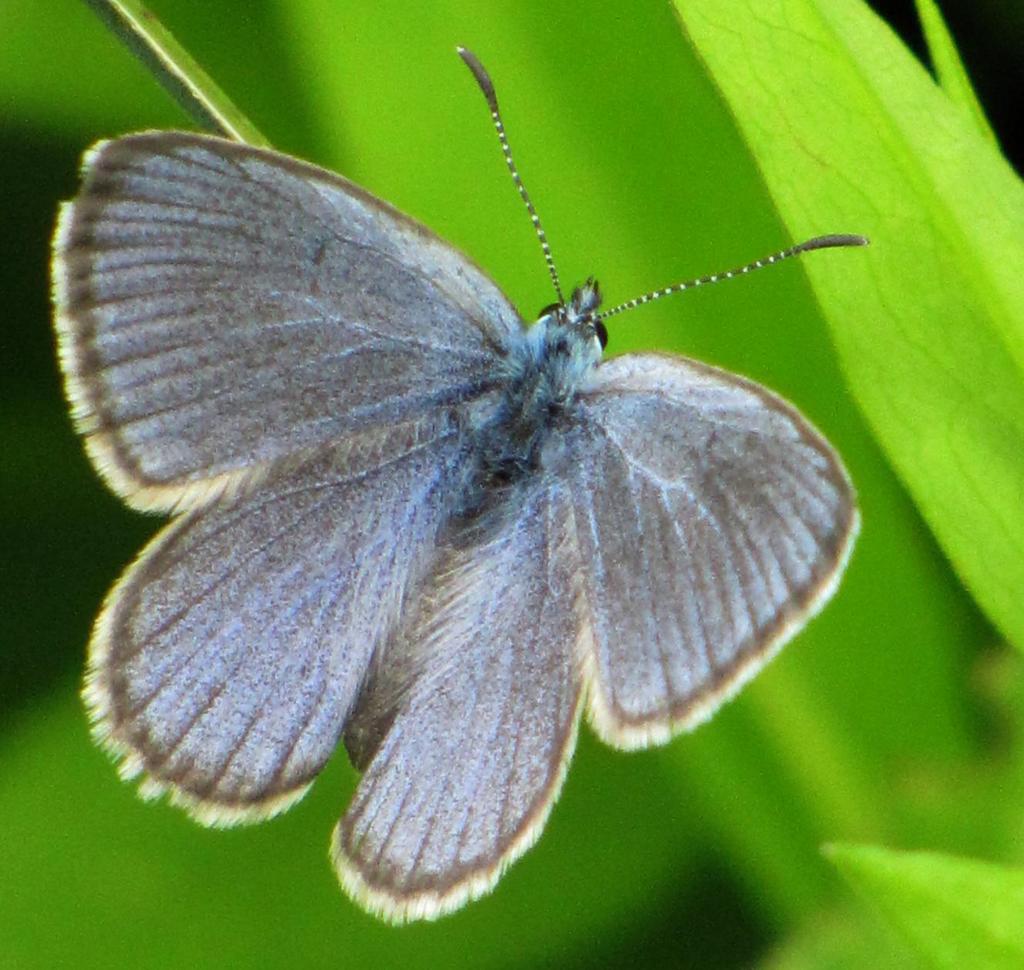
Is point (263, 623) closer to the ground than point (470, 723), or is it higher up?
higher up

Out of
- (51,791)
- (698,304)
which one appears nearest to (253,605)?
(51,791)

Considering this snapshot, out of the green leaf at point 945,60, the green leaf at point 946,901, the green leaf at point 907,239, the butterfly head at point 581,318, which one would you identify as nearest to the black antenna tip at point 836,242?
the green leaf at point 907,239

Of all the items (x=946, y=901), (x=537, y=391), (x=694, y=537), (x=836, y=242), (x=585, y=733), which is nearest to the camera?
(x=946, y=901)

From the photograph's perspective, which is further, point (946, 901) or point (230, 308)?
point (230, 308)

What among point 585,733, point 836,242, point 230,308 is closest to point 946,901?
point 836,242

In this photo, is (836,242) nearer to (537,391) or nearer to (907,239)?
(907,239)

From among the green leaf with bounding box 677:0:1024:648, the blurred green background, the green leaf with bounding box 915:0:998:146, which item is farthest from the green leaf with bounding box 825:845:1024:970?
the blurred green background

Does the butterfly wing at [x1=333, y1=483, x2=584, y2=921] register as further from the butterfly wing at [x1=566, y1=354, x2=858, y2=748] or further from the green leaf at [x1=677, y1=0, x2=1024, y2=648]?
the green leaf at [x1=677, y1=0, x2=1024, y2=648]

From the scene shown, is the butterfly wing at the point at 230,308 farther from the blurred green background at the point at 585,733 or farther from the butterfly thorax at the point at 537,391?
the blurred green background at the point at 585,733
